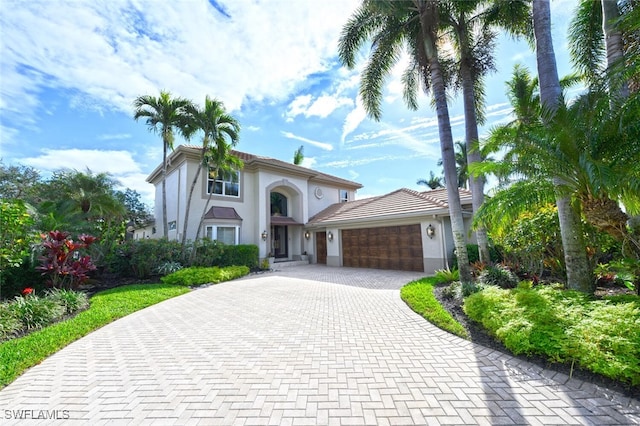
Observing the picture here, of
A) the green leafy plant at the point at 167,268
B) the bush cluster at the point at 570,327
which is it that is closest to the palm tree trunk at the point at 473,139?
the bush cluster at the point at 570,327

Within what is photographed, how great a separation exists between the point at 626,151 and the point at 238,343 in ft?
27.8

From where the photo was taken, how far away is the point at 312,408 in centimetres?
300

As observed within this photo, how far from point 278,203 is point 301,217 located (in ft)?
9.83

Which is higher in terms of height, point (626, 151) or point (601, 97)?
point (601, 97)

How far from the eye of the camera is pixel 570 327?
395cm

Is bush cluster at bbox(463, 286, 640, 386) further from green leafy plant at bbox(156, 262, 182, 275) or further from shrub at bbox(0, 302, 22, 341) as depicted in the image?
green leafy plant at bbox(156, 262, 182, 275)

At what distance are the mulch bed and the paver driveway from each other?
0.57ft

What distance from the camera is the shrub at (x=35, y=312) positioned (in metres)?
5.99

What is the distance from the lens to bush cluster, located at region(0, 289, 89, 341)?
5.57 m

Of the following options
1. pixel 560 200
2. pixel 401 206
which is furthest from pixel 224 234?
pixel 560 200

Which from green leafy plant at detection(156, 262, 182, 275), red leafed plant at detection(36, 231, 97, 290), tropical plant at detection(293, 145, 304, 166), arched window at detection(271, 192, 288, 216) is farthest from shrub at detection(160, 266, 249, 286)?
tropical plant at detection(293, 145, 304, 166)

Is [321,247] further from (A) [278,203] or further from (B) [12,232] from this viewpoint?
(B) [12,232]

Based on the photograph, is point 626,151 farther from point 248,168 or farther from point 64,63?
point 248,168

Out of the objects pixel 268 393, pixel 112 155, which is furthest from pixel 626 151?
pixel 112 155
